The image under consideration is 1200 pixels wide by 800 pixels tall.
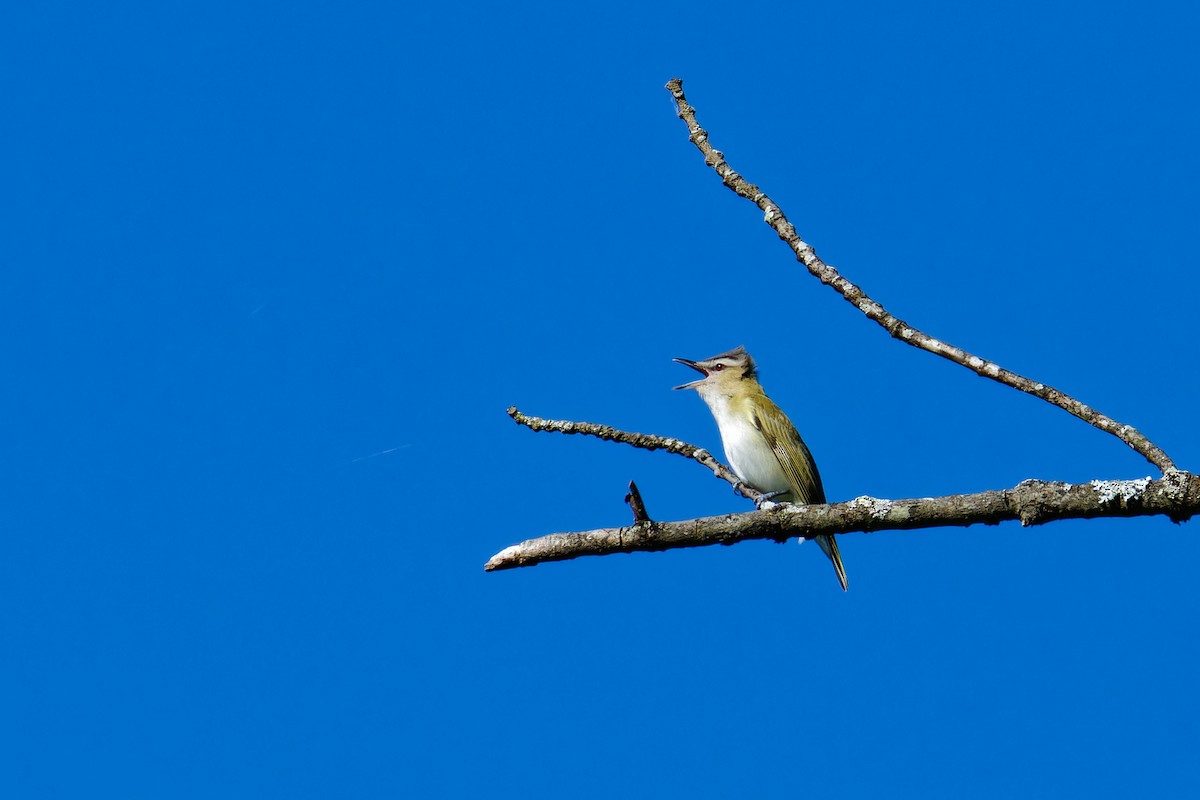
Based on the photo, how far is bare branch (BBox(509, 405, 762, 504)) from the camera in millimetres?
5379

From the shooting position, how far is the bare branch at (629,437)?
5.38m

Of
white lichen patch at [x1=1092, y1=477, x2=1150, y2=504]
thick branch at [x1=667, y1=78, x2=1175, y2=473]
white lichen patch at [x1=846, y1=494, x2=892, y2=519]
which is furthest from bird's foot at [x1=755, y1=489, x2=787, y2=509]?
white lichen patch at [x1=1092, y1=477, x2=1150, y2=504]

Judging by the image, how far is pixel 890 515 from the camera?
4.57 metres

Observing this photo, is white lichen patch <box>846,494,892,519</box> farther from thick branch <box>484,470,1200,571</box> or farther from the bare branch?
the bare branch

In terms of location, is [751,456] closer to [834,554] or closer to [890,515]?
[834,554]

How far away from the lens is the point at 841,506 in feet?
15.6

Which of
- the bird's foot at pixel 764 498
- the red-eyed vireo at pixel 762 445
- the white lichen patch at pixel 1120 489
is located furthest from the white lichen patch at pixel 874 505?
the red-eyed vireo at pixel 762 445

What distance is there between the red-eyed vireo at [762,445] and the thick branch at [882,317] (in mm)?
4657

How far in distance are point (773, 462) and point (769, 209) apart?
497cm

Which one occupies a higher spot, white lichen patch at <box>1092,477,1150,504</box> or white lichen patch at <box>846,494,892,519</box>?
white lichen patch at <box>846,494,892,519</box>

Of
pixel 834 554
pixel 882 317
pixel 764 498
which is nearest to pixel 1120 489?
pixel 882 317

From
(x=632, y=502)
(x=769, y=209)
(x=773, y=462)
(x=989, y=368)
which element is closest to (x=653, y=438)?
(x=632, y=502)

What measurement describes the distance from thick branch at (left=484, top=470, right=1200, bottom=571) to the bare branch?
2.09 feet

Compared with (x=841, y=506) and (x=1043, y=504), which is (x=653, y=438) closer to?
(x=841, y=506)
